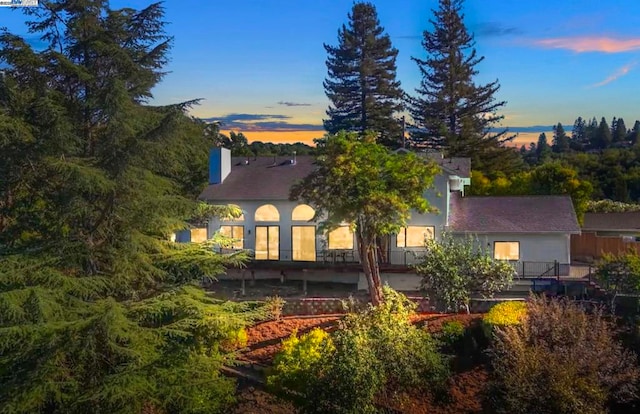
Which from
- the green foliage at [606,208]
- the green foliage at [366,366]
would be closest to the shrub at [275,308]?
the green foliage at [366,366]

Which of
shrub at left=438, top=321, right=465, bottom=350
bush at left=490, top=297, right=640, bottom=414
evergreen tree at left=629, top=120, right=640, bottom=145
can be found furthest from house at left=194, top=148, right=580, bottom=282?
evergreen tree at left=629, top=120, right=640, bottom=145

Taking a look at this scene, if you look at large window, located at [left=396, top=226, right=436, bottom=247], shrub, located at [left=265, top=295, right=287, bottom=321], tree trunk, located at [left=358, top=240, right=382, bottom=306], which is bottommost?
shrub, located at [left=265, top=295, right=287, bottom=321]

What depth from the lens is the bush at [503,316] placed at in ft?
57.3

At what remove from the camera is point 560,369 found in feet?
44.7

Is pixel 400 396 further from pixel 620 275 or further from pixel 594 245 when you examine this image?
pixel 594 245

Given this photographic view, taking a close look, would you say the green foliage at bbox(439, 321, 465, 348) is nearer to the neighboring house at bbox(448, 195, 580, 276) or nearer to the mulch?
the mulch

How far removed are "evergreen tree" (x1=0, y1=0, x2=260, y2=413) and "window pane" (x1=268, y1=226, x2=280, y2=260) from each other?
1047cm

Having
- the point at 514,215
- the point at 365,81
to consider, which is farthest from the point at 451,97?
the point at 514,215

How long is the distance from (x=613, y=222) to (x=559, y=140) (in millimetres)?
68165

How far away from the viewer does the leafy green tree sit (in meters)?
20.2

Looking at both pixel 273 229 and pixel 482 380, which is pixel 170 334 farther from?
pixel 273 229

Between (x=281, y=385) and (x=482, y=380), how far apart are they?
5.73 metres

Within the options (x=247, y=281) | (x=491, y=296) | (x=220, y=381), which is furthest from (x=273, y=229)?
(x=220, y=381)

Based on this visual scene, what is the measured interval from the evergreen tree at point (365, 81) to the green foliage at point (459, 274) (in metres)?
32.7
